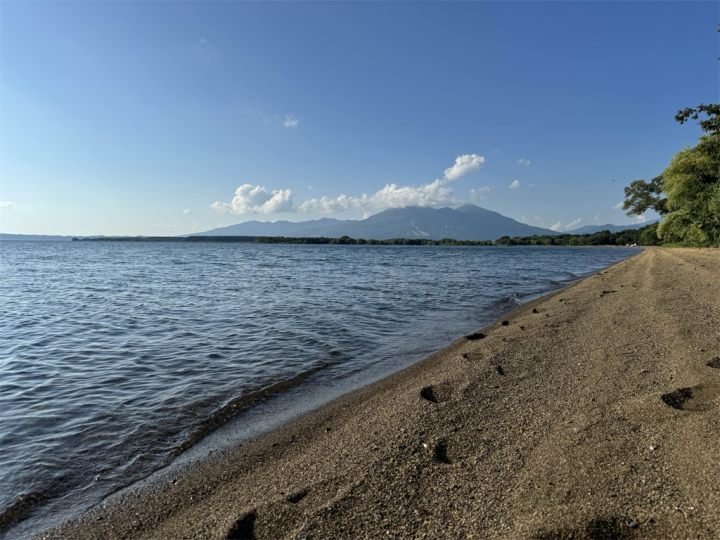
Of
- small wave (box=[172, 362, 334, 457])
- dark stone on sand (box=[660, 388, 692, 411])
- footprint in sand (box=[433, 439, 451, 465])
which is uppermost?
dark stone on sand (box=[660, 388, 692, 411])

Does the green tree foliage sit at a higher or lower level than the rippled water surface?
higher

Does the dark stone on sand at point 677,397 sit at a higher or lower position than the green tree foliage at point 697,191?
lower

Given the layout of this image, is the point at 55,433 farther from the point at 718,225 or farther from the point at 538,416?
the point at 718,225

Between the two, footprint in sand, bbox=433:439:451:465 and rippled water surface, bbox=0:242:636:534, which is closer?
footprint in sand, bbox=433:439:451:465

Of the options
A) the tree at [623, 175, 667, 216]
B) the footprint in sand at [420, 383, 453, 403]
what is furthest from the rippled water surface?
the tree at [623, 175, 667, 216]

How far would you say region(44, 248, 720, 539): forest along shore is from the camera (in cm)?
328

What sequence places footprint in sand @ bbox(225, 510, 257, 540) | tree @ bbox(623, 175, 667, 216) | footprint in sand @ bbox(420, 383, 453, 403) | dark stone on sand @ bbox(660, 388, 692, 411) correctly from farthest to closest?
tree @ bbox(623, 175, 667, 216) < footprint in sand @ bbox(420, 383, 453, 403) < dark stone on sand @ bbox(660, 388, 692, 411) < footprint in sand @ bbox(225, 510, 257, 540)

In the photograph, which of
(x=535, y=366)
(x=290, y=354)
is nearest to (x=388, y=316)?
(x=290, y=354)

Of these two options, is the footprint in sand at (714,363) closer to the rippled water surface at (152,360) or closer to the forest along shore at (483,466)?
the forest along shore at (483,466)

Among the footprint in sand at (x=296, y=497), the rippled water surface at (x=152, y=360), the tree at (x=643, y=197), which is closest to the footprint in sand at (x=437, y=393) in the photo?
the rippled water surface at (x=152, y=360)

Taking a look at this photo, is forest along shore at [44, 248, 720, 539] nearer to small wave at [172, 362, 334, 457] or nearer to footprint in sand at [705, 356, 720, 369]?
footprint in sand at [705, 356, 720, 369]

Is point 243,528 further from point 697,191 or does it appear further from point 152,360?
point 697,191

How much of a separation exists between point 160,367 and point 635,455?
9808 millimetres

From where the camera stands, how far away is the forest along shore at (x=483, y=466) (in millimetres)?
3283
